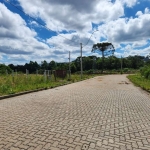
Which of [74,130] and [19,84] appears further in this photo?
[19,84]

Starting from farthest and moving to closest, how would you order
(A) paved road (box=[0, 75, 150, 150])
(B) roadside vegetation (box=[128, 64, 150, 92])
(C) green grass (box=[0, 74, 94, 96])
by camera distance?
(B) roadside vegetation (box=[128, 64, 150, 92]) → (C) green grass (box=[0, 74, 94, 96]) → (A) paved road (box=[0, 75, 150, 150])

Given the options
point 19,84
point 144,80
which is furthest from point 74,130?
point 144,80

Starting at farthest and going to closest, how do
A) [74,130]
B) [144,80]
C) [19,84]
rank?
[144,80] → [19,84] → [74,130]

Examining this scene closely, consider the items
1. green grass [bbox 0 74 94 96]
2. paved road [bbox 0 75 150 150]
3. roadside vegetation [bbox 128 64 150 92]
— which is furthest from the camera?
roadside vegetation [bbox 128 64 150 92]

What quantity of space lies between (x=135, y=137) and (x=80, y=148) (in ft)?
4.94

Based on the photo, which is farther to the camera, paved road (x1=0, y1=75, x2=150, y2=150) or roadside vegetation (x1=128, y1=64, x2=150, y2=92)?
roadside vegetation (x1=128, y1=64, x2=150, y2=92)

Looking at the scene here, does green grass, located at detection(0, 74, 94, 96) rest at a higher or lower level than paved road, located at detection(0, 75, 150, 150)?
higher

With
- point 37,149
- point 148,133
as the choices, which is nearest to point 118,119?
point 148,133

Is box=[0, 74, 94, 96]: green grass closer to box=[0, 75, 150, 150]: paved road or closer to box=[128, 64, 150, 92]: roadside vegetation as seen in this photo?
box=[0, 75, 150, 150]: paved road

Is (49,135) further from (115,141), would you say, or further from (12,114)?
(12,114)

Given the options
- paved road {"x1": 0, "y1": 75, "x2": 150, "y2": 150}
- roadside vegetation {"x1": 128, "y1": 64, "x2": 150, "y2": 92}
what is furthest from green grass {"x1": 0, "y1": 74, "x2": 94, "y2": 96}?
roadside vegetation {"x1": 128, "y1": 64, "x2": 150, "y2": 92}

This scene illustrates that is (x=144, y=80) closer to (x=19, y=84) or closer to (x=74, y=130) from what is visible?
(x=19, y=84)

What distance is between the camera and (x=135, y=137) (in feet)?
15.3

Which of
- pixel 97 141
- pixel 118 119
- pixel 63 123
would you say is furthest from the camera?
pixel 118 119
